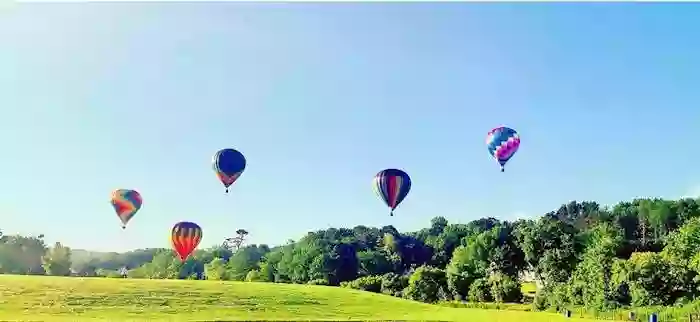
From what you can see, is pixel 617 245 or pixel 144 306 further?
pixel 617 245

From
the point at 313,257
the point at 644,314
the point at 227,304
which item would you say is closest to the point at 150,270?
the point at 313,257

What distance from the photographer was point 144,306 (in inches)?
1841

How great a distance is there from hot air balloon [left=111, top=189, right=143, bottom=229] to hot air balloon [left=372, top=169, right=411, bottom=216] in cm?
2219

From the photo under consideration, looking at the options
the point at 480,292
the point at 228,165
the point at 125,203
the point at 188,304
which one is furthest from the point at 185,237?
the point at 480,292

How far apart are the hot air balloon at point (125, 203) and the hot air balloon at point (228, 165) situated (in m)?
11.9

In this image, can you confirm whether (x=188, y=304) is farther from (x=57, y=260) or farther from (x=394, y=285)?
(x=57, y=260)

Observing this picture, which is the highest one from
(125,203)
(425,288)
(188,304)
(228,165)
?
(228,165)

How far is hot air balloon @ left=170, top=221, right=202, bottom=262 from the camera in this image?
64.2 metres

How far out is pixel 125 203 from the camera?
6297 centimetres

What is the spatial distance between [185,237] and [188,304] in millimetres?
16630

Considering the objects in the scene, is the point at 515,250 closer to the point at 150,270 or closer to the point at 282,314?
the point at 282,314

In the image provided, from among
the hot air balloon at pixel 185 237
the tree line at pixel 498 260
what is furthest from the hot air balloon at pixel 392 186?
the tree line at pixel 498 260

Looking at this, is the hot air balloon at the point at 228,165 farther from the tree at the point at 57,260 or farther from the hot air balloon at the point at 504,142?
the tree at the point at 57,260

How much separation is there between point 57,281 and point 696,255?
57056 millimetres
